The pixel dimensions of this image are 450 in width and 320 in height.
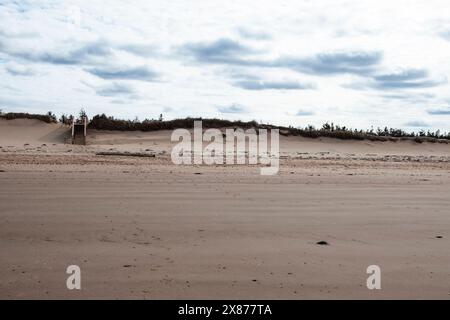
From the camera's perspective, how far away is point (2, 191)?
838 centimetres

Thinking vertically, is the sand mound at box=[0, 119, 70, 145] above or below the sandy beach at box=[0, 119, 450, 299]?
above

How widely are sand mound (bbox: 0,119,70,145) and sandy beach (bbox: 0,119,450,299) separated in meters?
9.88

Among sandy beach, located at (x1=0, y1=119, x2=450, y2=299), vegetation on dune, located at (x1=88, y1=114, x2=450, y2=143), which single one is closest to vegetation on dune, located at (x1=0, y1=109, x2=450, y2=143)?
vegetation on dune, located at (x1=88, y1=114, x2=450, y2=143)

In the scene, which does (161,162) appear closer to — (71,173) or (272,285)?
(71,173)

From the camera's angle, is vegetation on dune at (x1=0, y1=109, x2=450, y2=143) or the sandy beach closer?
the sandy beach

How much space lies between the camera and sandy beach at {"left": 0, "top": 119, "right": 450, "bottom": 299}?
442 cm

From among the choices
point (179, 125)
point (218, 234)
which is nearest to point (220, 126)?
point (179, 125)

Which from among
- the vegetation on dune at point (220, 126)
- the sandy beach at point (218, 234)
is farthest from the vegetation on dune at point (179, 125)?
the sandy beach at point (218, 234)

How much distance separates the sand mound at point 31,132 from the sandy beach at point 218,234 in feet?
32.4

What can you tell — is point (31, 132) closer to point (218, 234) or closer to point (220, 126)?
point (220, 126)

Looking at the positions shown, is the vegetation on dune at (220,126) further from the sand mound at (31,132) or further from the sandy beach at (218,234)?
the sandy beach at (218,234)

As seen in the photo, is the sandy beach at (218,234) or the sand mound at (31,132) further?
the sand mound at (31,132)

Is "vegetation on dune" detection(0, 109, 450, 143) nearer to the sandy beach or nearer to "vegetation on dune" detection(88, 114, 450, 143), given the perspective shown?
"vegetation on dune" detection(88, 114, 450, 143)

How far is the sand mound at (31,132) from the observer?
68.9 ft
